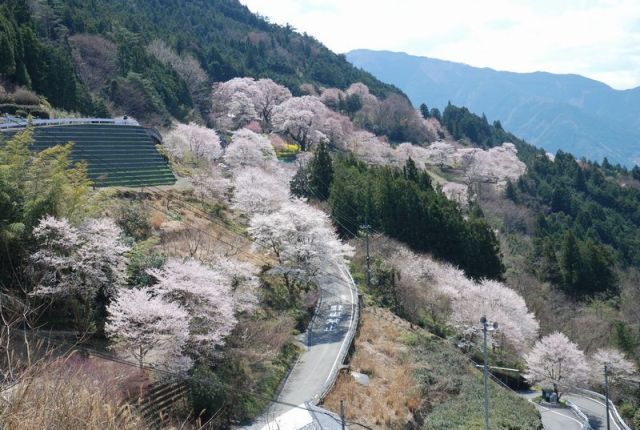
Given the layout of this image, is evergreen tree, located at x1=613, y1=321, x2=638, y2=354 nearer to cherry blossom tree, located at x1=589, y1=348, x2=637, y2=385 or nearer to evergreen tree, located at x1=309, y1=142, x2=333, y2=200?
cherry blossom tree, located at x1=589, y1=348, x2=637, y2=385

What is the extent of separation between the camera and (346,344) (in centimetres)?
2155

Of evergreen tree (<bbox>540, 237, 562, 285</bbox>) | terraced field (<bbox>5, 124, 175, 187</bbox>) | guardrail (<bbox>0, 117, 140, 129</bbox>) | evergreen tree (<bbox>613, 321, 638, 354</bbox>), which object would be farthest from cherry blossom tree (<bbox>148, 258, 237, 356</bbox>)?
evergreen tree (<bbox>540, 237, 562, 285</bbox>)

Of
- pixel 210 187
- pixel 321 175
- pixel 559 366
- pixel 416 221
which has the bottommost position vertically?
pixel 559 366

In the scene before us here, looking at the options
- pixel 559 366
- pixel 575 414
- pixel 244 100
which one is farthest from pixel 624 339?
pixel 244 100

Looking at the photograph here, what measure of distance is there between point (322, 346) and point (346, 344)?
89 centimetres

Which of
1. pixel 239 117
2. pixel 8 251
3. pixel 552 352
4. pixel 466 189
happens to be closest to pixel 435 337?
pixel 552 352

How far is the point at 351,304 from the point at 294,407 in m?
9.66

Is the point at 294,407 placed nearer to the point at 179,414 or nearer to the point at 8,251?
the point at 179,414

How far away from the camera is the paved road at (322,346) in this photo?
56.5 ft

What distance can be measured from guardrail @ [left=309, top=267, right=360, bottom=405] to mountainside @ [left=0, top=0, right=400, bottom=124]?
21.7m

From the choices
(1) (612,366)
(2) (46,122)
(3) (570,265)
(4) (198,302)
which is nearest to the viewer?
(4) (198,302)

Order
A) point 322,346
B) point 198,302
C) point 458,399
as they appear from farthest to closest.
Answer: point 322,346 → point 458,399 → point 198,302

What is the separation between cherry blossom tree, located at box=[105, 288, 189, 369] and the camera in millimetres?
14835

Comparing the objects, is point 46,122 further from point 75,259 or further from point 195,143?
point 75,259
